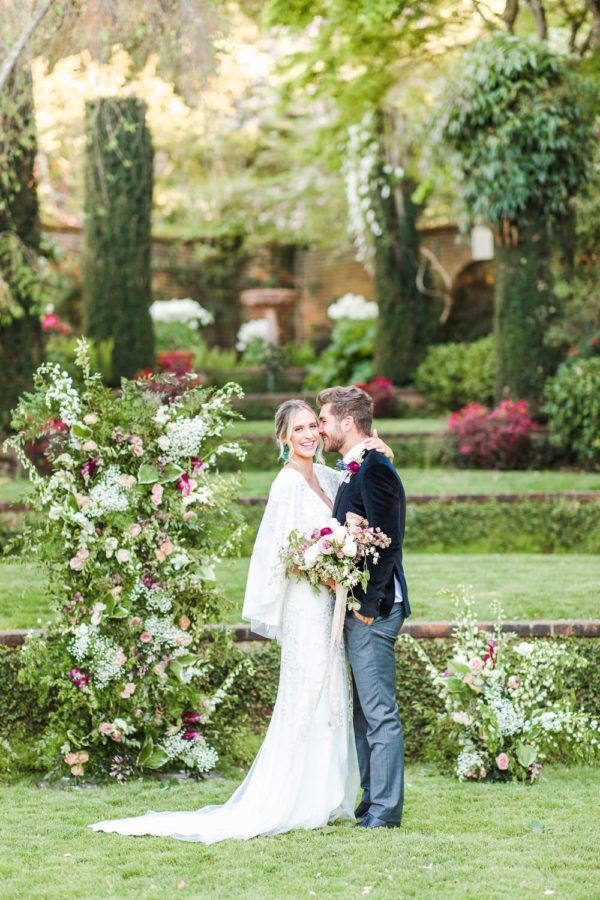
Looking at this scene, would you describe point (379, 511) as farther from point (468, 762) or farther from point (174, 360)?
point (174, 360)

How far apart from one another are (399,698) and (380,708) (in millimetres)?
1441

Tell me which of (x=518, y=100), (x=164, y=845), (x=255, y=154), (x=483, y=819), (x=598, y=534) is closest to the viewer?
(x=164, y=845)

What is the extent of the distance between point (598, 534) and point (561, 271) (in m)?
5.19

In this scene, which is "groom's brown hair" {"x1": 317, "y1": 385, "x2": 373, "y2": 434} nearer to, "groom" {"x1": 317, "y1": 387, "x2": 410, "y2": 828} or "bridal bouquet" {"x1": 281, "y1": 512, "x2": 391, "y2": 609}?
"groom" {"x1": 317, "y1": 387, "x2": 410, "y2": 828}

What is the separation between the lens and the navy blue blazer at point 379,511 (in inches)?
179

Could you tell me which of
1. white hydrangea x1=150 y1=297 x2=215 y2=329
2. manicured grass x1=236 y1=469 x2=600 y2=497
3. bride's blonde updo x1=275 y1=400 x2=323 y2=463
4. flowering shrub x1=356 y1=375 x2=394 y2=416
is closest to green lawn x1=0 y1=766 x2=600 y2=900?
bride's blonde updo x1=275 y1=400 x2=323 y2=463

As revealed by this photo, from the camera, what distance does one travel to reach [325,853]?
14.1 ft

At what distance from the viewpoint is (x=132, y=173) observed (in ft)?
47.7

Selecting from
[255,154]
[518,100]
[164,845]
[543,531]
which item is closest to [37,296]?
[543,531]

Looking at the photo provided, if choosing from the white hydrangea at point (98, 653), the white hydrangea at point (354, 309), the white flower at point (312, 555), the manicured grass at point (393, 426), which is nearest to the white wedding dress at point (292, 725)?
the white flower at point (312, 555)

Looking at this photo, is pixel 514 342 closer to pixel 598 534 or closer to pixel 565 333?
pixel 565 333

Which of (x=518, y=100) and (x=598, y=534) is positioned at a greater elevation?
(x=518, y=100)

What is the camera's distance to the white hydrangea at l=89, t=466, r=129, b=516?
17.5 ft

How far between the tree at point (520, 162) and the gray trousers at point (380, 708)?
8044mm
